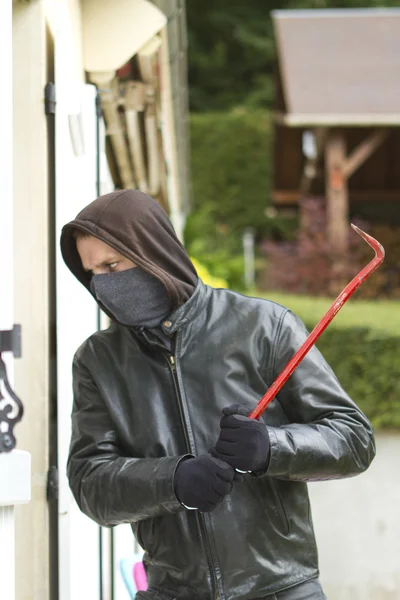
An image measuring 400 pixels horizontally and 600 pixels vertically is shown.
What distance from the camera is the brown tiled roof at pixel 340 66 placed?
11938 millimetres

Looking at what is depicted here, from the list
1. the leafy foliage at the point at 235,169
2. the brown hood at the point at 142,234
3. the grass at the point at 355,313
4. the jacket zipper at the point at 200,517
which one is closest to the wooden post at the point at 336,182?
the grass at the point at 355,313

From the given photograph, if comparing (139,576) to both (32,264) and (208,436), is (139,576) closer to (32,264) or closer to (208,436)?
(32,264)

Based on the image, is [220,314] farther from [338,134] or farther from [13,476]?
[338,134]

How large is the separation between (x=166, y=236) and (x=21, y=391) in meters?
0.83

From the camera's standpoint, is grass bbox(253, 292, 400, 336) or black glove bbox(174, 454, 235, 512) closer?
black glove bbox(174, 454, 235, 512)

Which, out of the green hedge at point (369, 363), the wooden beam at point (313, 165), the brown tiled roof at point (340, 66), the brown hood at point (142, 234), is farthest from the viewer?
the wooden beam at point (313, 165)

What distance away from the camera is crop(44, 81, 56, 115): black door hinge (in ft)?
9.97

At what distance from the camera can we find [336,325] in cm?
835

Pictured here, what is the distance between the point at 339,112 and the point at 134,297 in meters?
10.1

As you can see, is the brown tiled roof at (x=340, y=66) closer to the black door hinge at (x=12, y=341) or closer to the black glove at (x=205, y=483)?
the black glove at (x=205, y=483)

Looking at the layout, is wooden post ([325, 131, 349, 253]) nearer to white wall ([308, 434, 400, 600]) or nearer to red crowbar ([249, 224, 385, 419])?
white wall ([308, 434, 400, 600])

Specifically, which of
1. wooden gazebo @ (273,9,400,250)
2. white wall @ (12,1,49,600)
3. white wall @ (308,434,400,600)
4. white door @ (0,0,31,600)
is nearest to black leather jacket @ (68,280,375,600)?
white door @ (0,0,31,600)

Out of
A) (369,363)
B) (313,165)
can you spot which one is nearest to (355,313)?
(369,363)

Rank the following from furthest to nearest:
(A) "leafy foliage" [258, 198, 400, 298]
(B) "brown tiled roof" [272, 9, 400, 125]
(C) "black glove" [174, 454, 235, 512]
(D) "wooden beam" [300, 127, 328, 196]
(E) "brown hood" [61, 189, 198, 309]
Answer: (D) "wooden beam" [300, 127, 328, 196] < (B) "brown tiled roof" [272, 9, 400, 125] < (A) "leafy foliage" [258, 198, 400, 298] < (E) "brown hood" [61, 189, 198, 309] < (C) "black glove" [174, 454, 235, 512]
